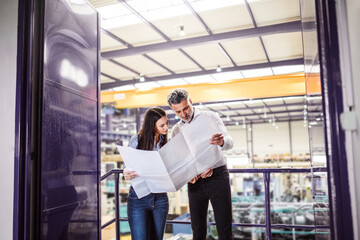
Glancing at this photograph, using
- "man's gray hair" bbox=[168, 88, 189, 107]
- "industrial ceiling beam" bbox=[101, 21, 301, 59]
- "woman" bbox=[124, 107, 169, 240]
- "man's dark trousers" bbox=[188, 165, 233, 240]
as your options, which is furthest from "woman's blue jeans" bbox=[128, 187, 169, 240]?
"industrial ceiling beam" bbox=[101, 21, 301, 59]

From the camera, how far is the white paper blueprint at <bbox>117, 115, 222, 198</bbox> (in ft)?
6.77

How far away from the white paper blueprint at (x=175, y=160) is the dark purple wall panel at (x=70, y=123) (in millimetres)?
503

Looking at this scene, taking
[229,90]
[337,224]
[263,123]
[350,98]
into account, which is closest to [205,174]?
[337,224]

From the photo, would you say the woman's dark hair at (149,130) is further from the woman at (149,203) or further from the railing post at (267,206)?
the railing post at (267,206)

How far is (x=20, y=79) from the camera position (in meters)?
1.99

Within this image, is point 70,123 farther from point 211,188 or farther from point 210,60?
point 210,60

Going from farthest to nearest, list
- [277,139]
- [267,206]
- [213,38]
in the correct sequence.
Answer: [277,139] < [213,38] < [267,206]

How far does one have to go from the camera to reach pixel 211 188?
2.19 m

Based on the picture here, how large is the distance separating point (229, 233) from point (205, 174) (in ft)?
1.41

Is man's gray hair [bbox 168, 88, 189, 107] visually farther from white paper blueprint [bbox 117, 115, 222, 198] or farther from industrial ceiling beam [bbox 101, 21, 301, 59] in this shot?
industrial ceiling beam [bbox 101, 21, 301, 59]

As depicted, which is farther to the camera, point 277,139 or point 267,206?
point 277,139

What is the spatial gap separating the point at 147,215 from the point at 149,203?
0.31ft

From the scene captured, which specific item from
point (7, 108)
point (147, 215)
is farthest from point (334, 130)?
point (7, 108)

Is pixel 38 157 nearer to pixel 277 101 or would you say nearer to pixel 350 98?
pixel 350 98
